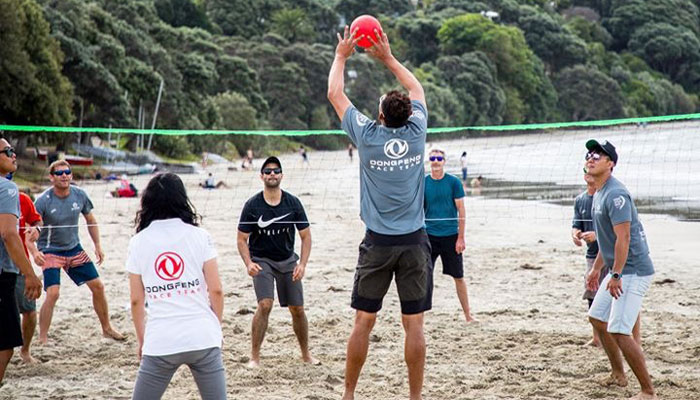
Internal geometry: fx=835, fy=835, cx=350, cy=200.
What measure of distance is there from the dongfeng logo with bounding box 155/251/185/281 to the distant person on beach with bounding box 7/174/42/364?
9.39 feet

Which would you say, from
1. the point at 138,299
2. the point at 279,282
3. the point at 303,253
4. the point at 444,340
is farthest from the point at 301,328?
the point at 138,299

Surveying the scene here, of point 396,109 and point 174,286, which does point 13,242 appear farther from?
point 396,109

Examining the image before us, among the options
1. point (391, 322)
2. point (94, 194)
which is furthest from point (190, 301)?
point (94, 194)

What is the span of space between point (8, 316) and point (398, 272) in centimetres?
242

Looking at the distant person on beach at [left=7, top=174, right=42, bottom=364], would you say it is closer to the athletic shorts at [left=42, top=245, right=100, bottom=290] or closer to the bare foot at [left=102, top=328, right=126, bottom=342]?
the athletic shorts at [left=42, top=245, right=100, bottom=290]

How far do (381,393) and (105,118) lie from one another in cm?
3466

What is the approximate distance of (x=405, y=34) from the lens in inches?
3622

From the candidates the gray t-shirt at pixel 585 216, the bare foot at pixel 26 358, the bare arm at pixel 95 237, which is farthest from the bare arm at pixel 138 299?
the gray t-shirt at pixel 585 216

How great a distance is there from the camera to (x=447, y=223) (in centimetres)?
761

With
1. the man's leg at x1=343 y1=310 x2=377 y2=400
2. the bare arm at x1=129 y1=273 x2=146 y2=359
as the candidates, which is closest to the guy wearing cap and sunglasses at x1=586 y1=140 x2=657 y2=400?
the man's leg at x1=343 y1=310 x2=377 y2=400

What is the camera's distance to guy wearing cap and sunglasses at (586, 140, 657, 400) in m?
4.99

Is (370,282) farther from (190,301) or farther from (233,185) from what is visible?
(233,185)

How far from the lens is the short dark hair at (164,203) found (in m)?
3.67

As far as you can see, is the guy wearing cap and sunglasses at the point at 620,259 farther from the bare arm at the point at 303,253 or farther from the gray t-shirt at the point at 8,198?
the gray t-shirt at the point at 8,198
